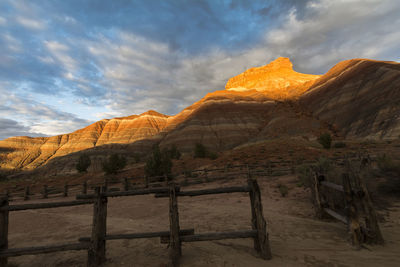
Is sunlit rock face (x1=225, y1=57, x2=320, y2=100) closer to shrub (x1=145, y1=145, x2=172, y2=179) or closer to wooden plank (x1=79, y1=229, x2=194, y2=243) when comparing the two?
shrub (x1=145, y1=145, x2=172, y2=179)

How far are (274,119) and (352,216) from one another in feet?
195

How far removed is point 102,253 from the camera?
4.21 metres

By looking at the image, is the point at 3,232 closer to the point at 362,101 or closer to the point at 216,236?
the point at 216,236

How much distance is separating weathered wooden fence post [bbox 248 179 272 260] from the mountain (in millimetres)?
38501

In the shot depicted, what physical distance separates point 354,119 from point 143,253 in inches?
2128

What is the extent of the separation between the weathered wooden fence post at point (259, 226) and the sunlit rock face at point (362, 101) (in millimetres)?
38501

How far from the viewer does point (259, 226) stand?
13.6 ft

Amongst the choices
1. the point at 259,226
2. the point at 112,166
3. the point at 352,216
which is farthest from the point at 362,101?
the point at 259,226

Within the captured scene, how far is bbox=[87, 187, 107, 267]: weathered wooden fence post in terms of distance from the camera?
4.05 metres

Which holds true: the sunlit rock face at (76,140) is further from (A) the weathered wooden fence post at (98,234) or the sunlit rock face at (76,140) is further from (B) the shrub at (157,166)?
(A) the weathered wooden fence post at (98,234)

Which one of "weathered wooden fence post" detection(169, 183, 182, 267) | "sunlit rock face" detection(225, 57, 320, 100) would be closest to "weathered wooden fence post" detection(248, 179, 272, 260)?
"weathered wooden fence post" detection(169, 183, 182, 267)

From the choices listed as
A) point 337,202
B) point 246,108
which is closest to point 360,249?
point 337,202

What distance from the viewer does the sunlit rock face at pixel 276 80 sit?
82375mm

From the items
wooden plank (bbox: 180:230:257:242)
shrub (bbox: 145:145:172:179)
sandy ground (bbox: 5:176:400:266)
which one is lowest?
sandy ground (bbox: 5:176:400:266)
